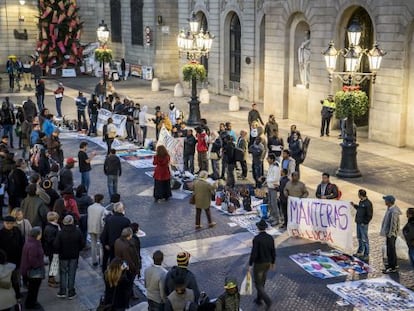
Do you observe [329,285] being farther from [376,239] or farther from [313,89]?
[313,89]

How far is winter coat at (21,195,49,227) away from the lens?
13.3 meters

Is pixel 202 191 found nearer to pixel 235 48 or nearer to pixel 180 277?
pixel 180 277

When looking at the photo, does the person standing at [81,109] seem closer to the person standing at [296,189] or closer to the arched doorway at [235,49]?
the arched doorway at [235,49]

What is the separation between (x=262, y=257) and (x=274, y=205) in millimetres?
4990

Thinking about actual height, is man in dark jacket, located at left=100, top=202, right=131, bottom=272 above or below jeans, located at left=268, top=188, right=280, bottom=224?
above

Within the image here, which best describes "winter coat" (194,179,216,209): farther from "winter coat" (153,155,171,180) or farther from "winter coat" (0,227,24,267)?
"winter coat" (0,227,24,267)

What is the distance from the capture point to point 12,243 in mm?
11844

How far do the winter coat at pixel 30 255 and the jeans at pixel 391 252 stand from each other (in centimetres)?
667

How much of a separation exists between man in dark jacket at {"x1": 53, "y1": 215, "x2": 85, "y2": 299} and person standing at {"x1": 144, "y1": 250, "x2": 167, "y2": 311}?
2031 millimetres

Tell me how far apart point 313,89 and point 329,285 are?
18.0 meters

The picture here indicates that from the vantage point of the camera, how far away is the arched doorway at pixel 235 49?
39812 millimetres

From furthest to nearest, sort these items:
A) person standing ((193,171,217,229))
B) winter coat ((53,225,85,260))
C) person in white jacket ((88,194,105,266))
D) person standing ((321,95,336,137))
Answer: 1. person standing ((321,95,336,137))
2. person standing ((193,171,217,229))
3. person in white jacket ((88,194,105,266))
4. winter coat ((53,225,85,260))

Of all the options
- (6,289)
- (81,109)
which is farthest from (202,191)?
(81,109)

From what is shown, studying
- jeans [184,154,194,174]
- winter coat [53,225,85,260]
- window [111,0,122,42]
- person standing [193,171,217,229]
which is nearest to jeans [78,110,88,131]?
jeans [184,154,194,174]
